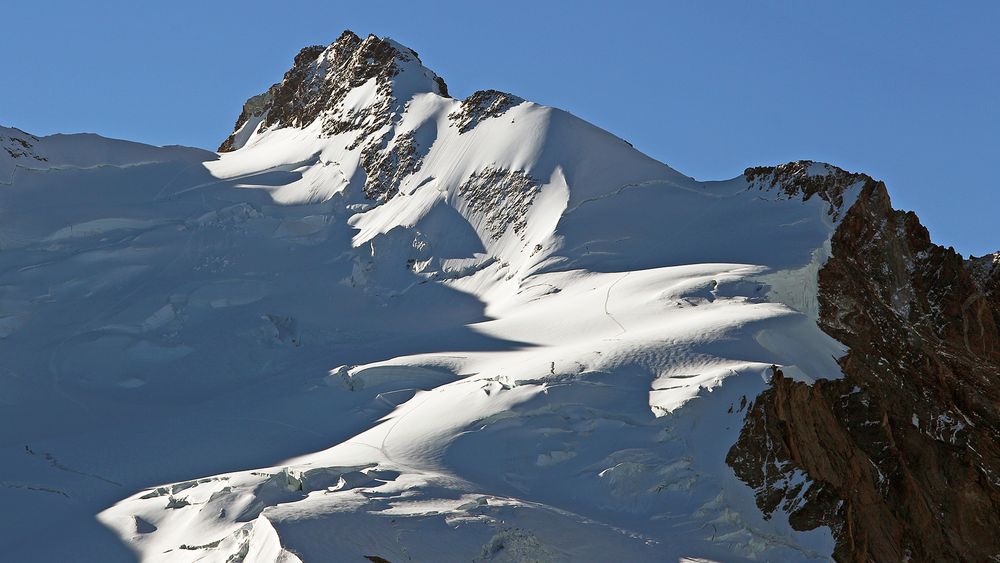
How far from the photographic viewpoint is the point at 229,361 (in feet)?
140

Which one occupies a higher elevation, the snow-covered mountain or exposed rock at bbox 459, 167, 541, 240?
exposed rock at bbox 459, 167, 541, 240

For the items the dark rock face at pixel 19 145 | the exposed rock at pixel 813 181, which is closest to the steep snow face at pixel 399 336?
the exposed rock at pixel 813 181

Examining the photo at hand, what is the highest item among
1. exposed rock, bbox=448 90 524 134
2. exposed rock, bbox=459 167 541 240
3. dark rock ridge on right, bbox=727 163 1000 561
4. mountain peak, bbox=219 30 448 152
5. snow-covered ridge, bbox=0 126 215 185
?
mountain peak, bbox=219 30 448 152

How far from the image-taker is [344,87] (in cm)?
6181

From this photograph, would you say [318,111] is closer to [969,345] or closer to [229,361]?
[229,361]

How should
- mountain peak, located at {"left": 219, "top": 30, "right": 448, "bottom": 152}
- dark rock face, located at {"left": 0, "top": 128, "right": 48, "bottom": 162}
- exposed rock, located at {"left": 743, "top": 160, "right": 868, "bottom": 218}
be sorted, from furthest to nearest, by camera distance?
1. mountain peak, located at {"left": 219, "top": 30, "right": 448, "bottom": 152}
2. dark rock face, located at {"left": 0, "top": 128, "right": 48, "bottom": 162}
3. exposed rock, located at {"left": 743, "top": 160, "right": 868, "bottom": 218}

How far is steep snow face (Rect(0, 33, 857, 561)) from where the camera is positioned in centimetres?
2969

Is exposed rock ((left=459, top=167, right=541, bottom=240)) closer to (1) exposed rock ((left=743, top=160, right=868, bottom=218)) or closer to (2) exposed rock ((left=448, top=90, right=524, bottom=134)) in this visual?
(2) exposed rock ((left=448, top=90, right=524, bottom=134))

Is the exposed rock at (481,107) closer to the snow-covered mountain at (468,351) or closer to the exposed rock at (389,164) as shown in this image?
the snow-covered mountain at (468,351)

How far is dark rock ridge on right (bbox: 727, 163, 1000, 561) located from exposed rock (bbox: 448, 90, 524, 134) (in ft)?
36.1

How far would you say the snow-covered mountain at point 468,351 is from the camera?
30.1 m

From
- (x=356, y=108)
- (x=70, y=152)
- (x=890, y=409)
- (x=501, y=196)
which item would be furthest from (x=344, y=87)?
(x=890, y=409)

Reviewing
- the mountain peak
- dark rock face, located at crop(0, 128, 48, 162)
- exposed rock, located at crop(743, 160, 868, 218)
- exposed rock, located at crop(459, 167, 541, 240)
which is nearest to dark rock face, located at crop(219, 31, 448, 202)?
the mountain peak

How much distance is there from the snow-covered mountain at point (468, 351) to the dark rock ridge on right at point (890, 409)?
108 mm
